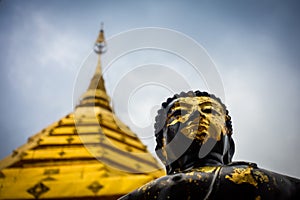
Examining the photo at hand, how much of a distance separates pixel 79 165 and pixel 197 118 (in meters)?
5.69

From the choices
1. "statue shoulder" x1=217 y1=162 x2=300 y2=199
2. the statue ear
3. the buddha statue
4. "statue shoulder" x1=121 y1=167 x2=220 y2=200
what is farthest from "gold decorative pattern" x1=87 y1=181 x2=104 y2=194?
"statue shoulder" x1=217 y1=162 x2=300 y2=199

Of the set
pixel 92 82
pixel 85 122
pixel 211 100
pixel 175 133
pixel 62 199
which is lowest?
pixel 62 199

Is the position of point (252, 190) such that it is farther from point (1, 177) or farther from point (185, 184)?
point (1, 177)

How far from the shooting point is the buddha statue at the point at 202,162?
128 cm

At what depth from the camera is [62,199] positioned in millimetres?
5902

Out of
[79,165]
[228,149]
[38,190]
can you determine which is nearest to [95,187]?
[38,190]

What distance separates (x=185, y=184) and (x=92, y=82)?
11675 mm

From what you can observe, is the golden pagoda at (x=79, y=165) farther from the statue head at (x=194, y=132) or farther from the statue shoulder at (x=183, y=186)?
the statue shoulder at (x=183, y=186)

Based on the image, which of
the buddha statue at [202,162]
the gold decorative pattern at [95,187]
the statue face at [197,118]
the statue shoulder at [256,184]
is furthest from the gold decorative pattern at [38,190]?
the statue shoulder at [256,184]

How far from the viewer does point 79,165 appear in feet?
23.0

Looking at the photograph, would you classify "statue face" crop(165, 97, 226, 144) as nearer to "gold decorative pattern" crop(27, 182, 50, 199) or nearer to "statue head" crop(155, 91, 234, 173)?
"statue head" crop(155, 91, 234, 173)

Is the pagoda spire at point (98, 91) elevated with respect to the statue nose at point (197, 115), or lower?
elevated

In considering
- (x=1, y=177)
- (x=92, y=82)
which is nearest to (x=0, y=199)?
(x=1, y=177)

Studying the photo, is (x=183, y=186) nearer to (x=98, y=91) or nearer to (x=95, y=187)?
(x=95, y=187)
